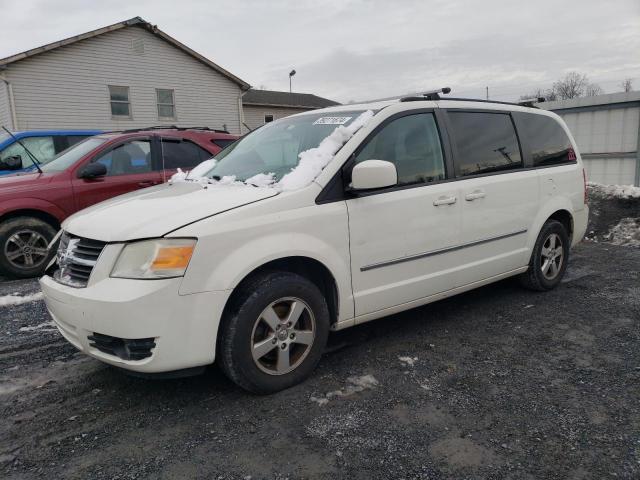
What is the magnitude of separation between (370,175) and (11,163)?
6.11m

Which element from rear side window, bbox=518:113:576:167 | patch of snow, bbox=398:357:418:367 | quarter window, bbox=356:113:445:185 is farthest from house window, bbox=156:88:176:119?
patch of snow, bbox=398:357:418:367

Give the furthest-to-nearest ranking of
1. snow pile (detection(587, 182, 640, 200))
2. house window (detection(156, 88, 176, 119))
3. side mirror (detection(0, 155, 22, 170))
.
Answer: house window (detection(156, 88, 176, 119))
snow pile (detection(587, 182, 640, 200))
side mirror (detection(0, 155, 22, 170))

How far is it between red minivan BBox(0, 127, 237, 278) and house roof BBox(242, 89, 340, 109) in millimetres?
21753

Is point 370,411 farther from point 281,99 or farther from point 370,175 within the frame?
point 281,99

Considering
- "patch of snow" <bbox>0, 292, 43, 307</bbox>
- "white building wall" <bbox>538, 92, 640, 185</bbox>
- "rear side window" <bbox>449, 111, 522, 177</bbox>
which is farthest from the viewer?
"white building wall" <bbox>538, 92, 640, 185</bbox>

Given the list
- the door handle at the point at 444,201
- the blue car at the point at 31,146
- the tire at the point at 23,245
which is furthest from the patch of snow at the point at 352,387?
the blue car at the point at 31,146

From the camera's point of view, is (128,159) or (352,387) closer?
(352,387)

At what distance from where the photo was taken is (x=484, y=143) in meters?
4.33

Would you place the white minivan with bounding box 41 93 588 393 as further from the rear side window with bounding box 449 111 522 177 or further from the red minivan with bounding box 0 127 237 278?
the red minivan with bounding box 0 127 237 278

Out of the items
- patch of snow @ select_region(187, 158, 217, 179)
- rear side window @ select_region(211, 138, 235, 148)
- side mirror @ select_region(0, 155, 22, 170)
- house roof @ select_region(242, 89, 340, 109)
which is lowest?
patch of snow @ select_region(187, 158, 217, 179)

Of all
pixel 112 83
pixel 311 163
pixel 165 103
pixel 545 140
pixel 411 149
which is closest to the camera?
pixel 311 163

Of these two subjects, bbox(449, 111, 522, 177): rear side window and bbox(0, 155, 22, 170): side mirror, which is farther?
bbox(0, 155, 22, 170): side mirror

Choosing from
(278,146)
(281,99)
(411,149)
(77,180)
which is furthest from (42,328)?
(281,99)

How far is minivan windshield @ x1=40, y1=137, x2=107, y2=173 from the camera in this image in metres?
6.33
